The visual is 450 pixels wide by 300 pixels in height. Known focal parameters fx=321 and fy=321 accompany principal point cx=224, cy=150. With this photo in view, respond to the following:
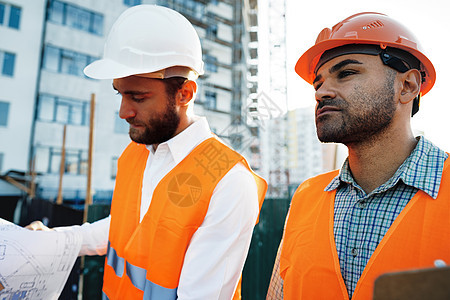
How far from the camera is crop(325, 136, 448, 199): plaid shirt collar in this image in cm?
125

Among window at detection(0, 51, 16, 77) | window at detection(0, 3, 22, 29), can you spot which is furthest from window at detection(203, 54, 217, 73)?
window at detection(0, 51, 16, 77)

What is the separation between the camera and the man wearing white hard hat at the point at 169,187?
1.51 meters

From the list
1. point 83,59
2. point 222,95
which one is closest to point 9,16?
point 83,59

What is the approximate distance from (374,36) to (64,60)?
19642 mm

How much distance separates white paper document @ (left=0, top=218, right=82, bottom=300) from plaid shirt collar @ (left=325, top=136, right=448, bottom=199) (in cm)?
163

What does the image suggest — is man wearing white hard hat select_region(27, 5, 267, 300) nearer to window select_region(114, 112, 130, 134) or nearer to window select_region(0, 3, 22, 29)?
window select_region(114, 112, 130, 134)

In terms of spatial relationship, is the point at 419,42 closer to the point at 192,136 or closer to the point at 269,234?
the point at 192,136

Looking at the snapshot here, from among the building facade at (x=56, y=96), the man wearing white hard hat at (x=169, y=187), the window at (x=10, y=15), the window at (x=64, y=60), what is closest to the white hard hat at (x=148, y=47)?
the man wearing white hard hat at (x=169, y=187)

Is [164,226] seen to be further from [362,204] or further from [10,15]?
[10,15]

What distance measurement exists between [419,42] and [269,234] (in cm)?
408

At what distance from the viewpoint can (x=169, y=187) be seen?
1668mm

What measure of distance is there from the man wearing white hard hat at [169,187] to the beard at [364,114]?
0.53 m

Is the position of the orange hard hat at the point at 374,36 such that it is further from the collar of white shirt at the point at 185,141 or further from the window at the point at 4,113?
the window at the point at 4,113

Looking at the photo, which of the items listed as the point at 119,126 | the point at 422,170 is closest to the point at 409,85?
the point at 422,170
